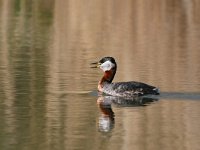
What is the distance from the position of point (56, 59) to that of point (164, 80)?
11.5ft

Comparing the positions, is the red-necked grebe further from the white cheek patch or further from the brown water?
the brown water

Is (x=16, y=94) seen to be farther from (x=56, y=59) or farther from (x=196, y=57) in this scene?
(x=196, y=57)

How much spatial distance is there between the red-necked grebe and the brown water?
0.17m

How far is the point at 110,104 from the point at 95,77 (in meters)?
2.81

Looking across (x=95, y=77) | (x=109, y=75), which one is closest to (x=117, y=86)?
(x=109, y=75)

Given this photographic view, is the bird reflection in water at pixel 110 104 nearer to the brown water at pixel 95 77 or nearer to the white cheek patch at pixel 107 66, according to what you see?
the brown water at pixel 95 77

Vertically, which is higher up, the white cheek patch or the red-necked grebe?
the white cheek patch

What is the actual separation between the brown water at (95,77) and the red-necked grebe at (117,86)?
0.55ft

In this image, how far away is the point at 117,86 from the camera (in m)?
16.2

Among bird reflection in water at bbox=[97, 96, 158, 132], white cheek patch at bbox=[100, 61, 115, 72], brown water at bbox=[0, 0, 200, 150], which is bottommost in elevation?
bird reflection in water at bbox=[97, 96, 158, 132]

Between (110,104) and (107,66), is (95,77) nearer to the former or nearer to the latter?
(107,66)

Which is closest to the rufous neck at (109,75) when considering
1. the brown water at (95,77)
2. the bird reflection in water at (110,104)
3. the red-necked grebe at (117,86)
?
the red-necked grebe at (117,86)

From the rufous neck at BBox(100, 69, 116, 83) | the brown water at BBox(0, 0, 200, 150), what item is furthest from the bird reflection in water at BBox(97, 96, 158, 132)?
the rufous neck at BBox(100, 69, 116, 83)

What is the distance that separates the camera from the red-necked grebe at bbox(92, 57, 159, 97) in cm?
1570
